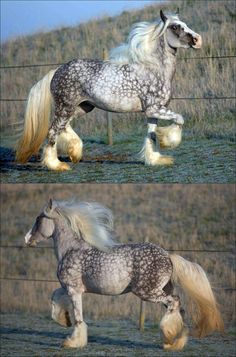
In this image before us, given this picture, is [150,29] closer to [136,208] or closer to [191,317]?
[191,317]

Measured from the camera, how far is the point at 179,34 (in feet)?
27.0

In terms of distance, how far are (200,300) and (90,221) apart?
1127 millimetres

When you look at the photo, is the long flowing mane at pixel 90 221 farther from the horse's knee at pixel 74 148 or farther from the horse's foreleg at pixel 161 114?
the horse's foreleg at pixel 161 114

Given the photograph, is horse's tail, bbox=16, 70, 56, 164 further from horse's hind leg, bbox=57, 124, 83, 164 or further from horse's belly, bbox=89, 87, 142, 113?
horse's belly, bbox=89, 87, 142, 113

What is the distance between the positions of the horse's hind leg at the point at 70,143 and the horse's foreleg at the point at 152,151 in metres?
0.61

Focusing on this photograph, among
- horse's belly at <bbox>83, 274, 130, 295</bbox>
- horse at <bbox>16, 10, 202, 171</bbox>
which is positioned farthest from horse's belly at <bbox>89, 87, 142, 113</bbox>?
horse's belly at <bbox>83, 274, 130, 295</bbox>

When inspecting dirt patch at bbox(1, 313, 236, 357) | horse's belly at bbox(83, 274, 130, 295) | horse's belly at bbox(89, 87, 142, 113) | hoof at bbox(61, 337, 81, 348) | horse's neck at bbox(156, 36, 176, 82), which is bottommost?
dirt patch at bbox(1, 313, 236, 357)

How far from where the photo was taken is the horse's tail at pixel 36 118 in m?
8.67

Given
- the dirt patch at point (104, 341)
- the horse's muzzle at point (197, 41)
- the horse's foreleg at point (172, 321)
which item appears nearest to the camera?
the horse's foreleg at point (172, 321)

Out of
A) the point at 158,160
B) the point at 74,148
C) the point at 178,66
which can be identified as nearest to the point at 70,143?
the point at 74,148

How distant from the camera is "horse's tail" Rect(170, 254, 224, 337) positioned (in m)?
7.80

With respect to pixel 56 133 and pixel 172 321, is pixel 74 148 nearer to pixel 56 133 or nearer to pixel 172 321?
pixel 56 133

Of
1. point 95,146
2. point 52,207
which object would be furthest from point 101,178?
point 95,146

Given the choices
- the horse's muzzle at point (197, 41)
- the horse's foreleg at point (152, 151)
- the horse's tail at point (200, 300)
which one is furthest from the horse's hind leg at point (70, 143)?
the horse's tail at point (200, 300)
